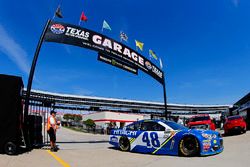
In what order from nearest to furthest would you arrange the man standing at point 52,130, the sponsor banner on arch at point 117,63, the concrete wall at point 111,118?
the man standing at point 52,130, the sponsor banner on arch at point 117,63, the concrete wall at point 111,118

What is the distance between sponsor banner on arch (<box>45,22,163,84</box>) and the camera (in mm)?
13509

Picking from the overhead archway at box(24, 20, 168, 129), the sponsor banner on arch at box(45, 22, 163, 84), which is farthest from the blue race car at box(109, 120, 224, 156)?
the sponsor banner on arch at box(45, 22, 163, 84)

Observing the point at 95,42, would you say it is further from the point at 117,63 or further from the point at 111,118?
the point at 111,118

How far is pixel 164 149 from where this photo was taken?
962 cm

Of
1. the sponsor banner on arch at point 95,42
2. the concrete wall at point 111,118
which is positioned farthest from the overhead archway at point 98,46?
the concrete wall at point 111,118

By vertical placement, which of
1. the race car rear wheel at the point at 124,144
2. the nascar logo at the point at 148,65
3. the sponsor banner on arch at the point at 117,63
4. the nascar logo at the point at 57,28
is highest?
the nascar logo at the point at 57,28

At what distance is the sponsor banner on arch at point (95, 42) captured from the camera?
532 inches

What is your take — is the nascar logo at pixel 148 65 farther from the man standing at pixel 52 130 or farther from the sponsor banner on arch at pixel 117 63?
the man standing at pixel 52 130

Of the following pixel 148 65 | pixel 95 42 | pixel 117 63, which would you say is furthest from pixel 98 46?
pixel 148 65

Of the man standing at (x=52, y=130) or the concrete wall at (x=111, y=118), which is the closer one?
the man standing at (x=52, y=130)

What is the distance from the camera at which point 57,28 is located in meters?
13.5

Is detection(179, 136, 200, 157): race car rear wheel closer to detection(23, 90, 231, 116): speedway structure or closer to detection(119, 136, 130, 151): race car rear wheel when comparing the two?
detection(119, 136, 130, 151): race car rear wheel

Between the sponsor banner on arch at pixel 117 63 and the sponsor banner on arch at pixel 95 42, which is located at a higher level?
the sponsor banner on arch at pixel 95 42

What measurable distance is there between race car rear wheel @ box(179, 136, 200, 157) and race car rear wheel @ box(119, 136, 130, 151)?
109 inches
